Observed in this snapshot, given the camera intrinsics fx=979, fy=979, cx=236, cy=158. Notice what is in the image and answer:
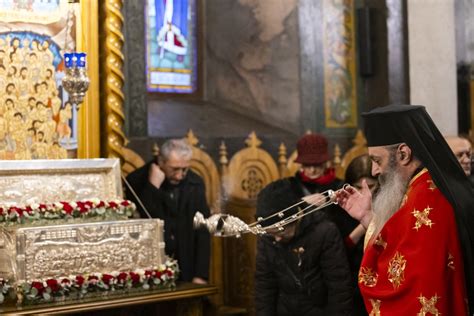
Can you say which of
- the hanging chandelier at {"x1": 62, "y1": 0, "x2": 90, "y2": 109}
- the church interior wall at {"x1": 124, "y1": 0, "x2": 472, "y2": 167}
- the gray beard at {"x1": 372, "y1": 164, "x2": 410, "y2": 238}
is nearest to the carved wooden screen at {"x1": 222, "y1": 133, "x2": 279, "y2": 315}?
the church interior wall at {"x1": 124, "y1": 0, "x2": 472, "y2": 167}

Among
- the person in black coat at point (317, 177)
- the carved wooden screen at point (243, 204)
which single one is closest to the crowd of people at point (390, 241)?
the person in black coat at point (317, 177)

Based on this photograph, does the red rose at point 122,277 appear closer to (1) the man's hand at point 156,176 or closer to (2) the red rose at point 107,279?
(2) the red rose at point 107,279

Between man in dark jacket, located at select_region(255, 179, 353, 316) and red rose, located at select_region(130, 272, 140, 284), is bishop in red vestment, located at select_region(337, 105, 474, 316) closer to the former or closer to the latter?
man in dark jacket, located at select_region(255, 179, 353, 316)

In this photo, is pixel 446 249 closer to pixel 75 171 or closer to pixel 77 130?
pixel 75 171

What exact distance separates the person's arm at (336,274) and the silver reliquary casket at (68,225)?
4.23 feet

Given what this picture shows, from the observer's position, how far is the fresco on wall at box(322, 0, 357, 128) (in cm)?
908

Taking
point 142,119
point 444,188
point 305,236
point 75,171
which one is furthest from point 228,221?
point 142,119

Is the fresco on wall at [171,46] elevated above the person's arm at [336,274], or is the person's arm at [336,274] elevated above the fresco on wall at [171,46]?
the fresco on wall at [171,46]

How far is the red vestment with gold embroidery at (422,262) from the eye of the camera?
3.74 m

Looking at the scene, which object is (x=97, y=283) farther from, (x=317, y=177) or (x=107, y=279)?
(x=317, y=177)

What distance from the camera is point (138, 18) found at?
787cm

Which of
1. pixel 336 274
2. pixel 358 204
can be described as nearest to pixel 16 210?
pixel 336 274

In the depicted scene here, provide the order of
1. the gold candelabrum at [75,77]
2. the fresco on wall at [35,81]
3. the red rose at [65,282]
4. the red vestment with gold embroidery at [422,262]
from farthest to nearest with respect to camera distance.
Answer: the fresco on wall at [35,81]
the gold candelabrum at [75,77]
the red rose at [65,282]
the red vestment with gold embroidery at [422,262]

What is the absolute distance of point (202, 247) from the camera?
22.9 ft
